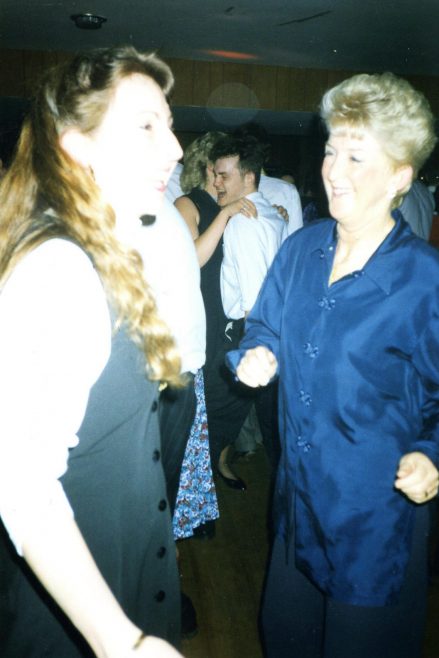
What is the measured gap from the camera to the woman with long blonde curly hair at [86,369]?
62 centimetres

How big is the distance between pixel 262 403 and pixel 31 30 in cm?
383

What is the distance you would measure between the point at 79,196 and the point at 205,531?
2.18 metres

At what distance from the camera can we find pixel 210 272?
2676 mm

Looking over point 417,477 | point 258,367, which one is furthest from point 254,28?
point 417,477

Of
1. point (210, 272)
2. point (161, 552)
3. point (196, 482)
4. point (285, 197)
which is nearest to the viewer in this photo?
point (161, 552)

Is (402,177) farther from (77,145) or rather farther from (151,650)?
(151,650)

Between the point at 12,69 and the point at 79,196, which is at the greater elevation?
the point at 12,69

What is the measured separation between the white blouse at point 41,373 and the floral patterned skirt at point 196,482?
165cm

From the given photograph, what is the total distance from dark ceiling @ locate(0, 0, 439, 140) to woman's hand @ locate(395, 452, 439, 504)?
3326 millimetres

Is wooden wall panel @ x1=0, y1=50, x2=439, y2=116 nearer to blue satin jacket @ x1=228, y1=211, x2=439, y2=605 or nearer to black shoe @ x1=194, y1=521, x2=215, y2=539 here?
black shoe @ x1=194, y1=521, x2=215, y2=539

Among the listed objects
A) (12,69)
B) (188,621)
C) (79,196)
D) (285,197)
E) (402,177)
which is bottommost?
(188,621)

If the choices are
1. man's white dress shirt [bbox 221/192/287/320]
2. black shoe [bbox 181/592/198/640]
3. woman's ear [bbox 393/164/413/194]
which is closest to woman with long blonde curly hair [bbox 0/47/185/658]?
woman's ear [bbox 393/164/413/194]

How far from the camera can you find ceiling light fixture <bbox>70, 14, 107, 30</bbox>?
3.72m

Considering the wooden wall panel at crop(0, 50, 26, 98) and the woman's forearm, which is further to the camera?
the wooden wall panel at crop(0, 50, 26, 98)
